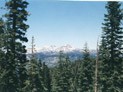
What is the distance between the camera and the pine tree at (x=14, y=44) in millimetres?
37656

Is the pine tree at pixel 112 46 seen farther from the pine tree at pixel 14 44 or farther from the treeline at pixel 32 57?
the pine tree at pixel 14 44

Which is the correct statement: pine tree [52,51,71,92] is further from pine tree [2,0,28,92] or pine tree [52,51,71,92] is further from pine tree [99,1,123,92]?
pine tree [2,0,28,92]

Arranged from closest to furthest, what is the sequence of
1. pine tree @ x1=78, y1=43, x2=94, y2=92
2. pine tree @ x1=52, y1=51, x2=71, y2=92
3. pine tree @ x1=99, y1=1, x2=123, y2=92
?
1. pine tree @ x1=99, y1=1, x2=123, y2=92
2. pine tree @ x1=78, y1=43, x2=94, y2=92
3. pine tree @ x1=52, y1=51, x2=71, y2=92

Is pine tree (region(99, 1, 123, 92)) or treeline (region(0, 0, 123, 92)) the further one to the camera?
pine tree (region(99, 1, 123, 92))

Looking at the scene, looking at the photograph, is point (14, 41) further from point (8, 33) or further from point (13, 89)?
point (13, 89)

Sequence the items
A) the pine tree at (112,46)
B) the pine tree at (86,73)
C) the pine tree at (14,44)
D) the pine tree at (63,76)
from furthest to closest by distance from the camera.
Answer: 1. the pine tree at (63,76)
2. the pine tree at (86,73)
3. the pine tree at (112,46)
4. the pine tree at (14,44)

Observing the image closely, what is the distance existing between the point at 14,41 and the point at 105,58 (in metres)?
15.4

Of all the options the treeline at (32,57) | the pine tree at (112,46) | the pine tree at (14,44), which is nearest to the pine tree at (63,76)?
the treeline at (32,57)

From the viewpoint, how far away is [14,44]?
3781cm

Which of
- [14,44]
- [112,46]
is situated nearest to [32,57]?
[112,46]

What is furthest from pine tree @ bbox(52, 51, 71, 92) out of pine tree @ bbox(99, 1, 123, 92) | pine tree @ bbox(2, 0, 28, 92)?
pine tree @ bbox(2, 0, 28, 92)

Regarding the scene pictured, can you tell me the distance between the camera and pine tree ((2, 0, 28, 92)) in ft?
124

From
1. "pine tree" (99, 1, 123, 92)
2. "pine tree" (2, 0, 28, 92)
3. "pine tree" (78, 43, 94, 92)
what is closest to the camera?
"pine tree" (2, 0, 28, 92)

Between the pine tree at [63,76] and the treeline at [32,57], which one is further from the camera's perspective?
the pine tree at [63,76]
